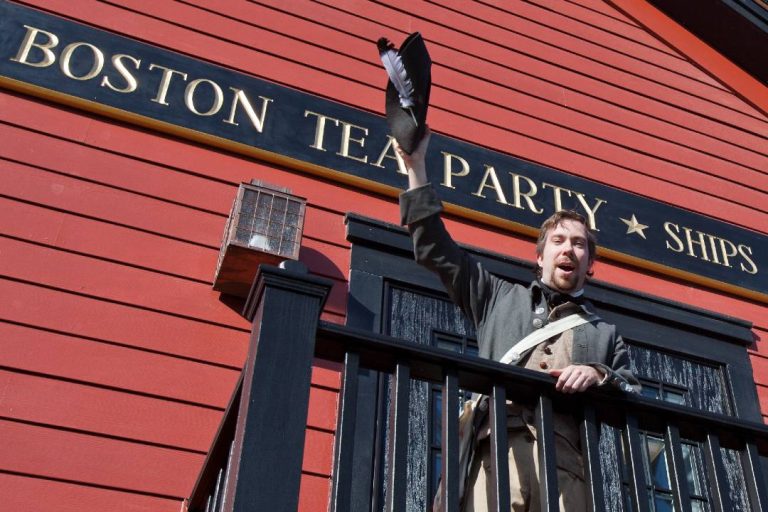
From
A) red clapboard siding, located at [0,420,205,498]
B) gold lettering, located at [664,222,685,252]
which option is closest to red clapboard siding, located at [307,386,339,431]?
red clapboard siding, located at [0,420,205,498]

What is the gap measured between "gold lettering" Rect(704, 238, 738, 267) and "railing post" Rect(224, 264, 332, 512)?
4.43 meters

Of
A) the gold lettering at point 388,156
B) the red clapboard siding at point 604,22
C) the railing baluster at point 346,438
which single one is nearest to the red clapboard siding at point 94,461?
the railing baluster at point 346,438

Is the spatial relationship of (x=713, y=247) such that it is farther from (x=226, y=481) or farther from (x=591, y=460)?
(x=226, y=481)

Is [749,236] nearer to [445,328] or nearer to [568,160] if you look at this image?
[568,160]

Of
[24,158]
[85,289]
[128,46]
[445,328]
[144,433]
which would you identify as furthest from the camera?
[128,46]

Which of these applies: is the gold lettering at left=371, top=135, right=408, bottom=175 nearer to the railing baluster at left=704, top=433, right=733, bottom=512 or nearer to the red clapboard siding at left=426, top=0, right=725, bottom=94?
the red clapboard siding at left=426, top=0, right=725, bottom=94

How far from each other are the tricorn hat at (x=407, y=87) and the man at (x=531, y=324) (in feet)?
0.21

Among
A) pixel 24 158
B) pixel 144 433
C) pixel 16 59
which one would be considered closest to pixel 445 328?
pixel 144 433

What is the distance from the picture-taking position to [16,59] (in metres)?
4.85

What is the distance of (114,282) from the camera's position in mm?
4270

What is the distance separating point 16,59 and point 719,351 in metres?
4.44

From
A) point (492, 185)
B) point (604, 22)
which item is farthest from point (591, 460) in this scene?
point (604, 22)

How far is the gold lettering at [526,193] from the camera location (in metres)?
5.62

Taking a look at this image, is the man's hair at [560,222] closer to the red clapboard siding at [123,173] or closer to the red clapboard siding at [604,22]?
the red clapboard siding at [123,173]
